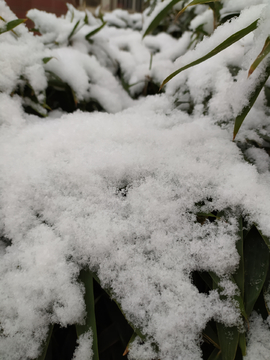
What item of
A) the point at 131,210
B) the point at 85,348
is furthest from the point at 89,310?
the point at 131,210

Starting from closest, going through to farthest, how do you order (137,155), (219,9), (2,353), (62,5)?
(2,353)
(137,155)
(219,9)
(62,5)

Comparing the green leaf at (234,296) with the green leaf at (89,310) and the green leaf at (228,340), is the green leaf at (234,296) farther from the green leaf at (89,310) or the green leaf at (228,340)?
the green leaf at (89,310)

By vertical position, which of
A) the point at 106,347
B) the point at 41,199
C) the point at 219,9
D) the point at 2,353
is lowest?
the point at 106,347

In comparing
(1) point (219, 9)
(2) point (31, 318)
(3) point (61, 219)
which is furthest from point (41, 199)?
(1) point (219, 9)

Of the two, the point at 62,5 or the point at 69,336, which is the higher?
the point at 62,5

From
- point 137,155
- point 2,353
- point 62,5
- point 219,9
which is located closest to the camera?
point 2,353

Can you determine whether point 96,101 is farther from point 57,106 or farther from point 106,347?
point 106,347

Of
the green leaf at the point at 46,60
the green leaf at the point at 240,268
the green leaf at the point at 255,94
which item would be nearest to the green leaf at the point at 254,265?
the green leaf at the point at 240,268
